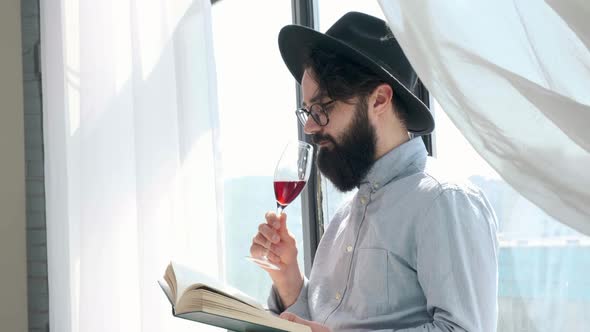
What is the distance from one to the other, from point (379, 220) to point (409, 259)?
4.2 inches

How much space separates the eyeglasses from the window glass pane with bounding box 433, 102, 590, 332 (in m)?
0.31

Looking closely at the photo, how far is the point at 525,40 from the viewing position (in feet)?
3.41

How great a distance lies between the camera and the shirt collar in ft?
5.30

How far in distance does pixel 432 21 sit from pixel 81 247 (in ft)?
5.64

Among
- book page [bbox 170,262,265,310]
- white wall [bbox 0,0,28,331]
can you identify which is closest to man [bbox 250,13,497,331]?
book page [bbox 170,262,265,310]

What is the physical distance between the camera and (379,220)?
153cm

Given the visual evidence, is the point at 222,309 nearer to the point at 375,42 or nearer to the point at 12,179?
the point at 375,42

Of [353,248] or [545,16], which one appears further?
[353,248]

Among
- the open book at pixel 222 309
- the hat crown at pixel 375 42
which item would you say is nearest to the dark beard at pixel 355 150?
the hat crown at pixel 375 42

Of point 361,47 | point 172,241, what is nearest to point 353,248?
point 361,47

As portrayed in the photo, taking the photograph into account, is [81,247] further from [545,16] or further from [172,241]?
[545,16]

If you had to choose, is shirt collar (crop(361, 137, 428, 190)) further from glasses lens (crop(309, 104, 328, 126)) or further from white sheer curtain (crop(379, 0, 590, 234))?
white sheer curtain (crop(379, 0, 590, 234))

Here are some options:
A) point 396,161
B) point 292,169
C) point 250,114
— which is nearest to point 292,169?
point 292,169

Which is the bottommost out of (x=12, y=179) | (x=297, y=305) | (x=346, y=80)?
(x=297, y=305)
